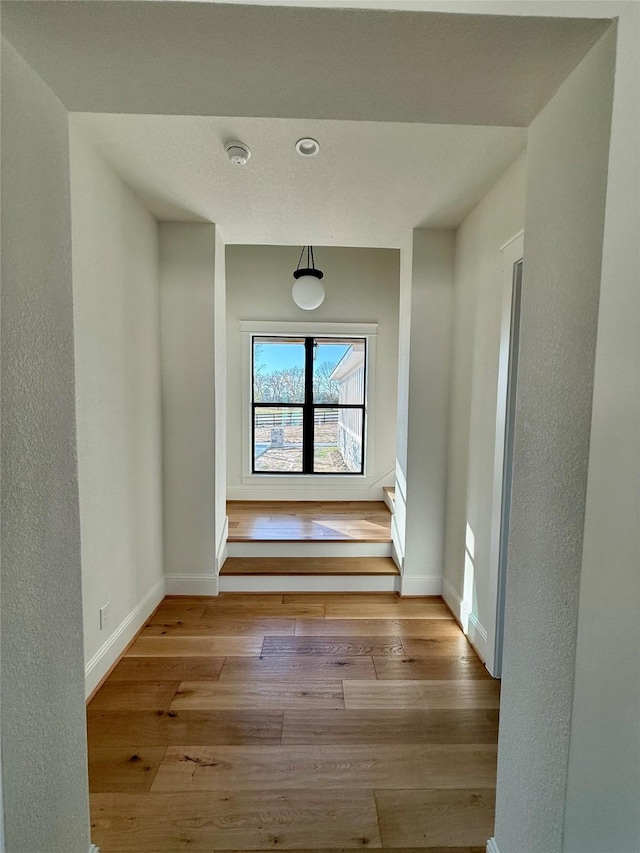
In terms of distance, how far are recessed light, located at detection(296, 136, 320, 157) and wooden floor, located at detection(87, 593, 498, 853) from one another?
99.6 inches

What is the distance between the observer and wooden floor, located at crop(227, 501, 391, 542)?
119 inches

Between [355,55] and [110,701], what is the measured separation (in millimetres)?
2507

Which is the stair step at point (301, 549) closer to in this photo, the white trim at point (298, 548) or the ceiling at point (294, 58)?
the white trim at point (298, 548)

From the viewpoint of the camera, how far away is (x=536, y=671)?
915 mm

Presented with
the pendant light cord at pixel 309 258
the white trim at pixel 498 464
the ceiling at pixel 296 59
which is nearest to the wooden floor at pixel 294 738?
the white trim at pixel 498 464

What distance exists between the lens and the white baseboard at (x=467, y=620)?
211 centimetres

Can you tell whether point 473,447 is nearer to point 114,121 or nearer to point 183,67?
point 183,67

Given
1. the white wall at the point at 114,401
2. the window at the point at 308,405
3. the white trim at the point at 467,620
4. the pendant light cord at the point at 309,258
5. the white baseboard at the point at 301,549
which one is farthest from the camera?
the window at the point at 308,405

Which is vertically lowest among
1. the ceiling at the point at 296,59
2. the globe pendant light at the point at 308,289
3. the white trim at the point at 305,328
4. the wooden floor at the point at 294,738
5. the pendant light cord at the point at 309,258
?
the wooden floor at the point at 294,738

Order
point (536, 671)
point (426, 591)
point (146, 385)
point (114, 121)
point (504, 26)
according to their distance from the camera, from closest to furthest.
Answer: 1. point (504, 26)
2. point (536, 671)
3. point (114, 121)
4. point (146, 385)
5. point (426, 591)

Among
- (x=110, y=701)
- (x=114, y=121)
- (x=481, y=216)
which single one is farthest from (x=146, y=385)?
(x=481, y=216)

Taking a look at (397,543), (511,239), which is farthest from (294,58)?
(397,543)

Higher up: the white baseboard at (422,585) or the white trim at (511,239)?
the white trim at (511,239)

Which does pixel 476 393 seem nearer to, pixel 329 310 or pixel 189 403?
pixel 189 403
